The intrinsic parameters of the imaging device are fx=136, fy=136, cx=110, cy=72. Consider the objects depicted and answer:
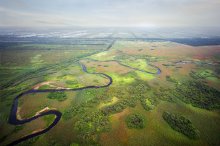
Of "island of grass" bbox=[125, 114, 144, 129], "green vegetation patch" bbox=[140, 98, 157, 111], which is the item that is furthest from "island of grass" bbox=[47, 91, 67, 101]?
"green vegetation patch" bbox=[140, 98, 157, 111]

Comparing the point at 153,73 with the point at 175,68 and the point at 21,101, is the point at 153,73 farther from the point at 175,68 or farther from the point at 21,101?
the point at 21,101

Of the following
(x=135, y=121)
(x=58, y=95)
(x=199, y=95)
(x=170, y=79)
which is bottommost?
(x=58, y=95)

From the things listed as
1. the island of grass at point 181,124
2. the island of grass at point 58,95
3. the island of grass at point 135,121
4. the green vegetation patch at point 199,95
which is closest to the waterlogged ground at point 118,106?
the green vegetation patch at point 199,95

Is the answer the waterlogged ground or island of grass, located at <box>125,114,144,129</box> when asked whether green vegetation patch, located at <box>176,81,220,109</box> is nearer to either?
the waterlogged ground

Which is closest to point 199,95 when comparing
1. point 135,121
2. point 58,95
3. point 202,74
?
point 202,74

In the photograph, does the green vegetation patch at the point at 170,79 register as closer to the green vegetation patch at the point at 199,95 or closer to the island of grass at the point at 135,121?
the green vegetation patch at the point at 199,95

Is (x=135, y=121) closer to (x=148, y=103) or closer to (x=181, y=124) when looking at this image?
(x=148, y=103)
